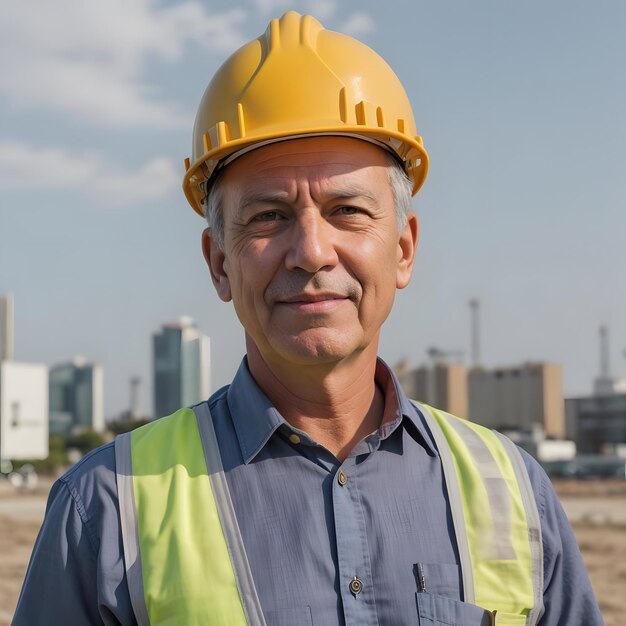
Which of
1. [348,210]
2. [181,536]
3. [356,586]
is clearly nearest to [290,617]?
[356,586]

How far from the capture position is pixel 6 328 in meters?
91.4

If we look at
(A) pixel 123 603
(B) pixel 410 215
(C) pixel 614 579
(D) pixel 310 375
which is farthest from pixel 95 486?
(C) pixel 614 579

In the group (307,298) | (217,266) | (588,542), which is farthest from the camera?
(588,542)

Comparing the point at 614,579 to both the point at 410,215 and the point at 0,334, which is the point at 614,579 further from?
the point at 0,334

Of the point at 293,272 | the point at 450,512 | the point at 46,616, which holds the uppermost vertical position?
the point at 293,272

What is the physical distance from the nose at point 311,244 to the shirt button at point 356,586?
0.65 meters

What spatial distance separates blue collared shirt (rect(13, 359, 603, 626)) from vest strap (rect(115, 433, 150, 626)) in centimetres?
2

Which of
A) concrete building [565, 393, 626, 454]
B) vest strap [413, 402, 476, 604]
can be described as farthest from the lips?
concrete building [565, 393, 626, 454]

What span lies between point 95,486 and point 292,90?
1.02 m

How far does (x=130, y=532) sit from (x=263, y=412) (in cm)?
39

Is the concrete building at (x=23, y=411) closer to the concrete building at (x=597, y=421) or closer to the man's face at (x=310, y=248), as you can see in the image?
the concrete building at (x=597, y=421)

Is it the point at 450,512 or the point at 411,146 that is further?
the point at 411,146

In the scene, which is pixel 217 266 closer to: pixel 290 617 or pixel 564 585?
pixel 290 617

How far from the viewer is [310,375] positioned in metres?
2.12
